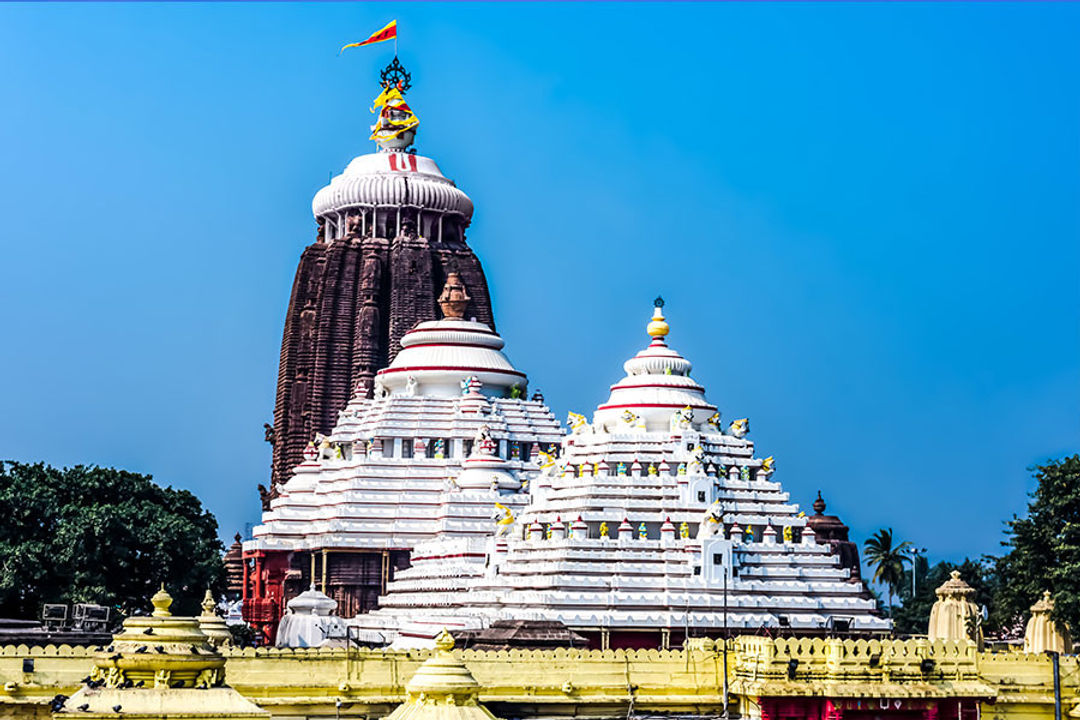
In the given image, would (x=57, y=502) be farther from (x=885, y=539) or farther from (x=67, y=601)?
(x=885, y=539)

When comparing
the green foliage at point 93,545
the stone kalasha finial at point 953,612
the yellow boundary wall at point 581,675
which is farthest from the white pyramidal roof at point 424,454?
the yellow boundary wall at point 581,675

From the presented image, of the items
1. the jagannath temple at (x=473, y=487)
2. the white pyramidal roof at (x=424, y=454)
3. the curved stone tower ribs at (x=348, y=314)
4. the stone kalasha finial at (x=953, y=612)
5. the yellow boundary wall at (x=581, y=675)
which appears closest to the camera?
the yellow boundary wall at (x=581, y=675)

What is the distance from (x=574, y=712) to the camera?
37.5 meters

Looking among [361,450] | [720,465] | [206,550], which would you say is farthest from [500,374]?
[720,465]

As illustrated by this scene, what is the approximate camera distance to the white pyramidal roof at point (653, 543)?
2058 inches

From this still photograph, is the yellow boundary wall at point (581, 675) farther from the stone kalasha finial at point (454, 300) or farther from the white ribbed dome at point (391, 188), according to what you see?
the white ribbed dome at point (391, 188)

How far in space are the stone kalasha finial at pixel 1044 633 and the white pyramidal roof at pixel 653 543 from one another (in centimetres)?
519

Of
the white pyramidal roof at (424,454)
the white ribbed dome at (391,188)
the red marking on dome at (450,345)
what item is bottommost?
the white pyramidal roof at (424,454)

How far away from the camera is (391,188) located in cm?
9194

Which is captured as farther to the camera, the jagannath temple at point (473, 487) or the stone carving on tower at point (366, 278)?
the stone carving on tower at point (366, 278)

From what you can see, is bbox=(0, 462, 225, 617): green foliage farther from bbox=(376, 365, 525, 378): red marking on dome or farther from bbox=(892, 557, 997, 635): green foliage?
bbox=(892, 557, 997, 635): green foliage

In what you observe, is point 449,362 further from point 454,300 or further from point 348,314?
point 348,314

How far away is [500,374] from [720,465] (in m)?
22.0

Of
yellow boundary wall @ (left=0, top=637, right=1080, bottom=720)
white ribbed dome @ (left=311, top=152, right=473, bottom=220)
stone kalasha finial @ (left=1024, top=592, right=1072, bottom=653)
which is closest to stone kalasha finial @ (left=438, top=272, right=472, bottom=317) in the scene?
white ribbed dome @ (left=311, top=152, right=473, bottom=220)
